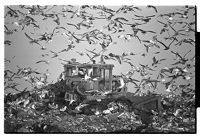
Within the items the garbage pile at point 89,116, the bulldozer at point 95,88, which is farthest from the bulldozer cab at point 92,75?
the garbage pile at point 89,116

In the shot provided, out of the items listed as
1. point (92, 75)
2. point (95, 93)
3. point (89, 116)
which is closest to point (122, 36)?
point (92, 75)

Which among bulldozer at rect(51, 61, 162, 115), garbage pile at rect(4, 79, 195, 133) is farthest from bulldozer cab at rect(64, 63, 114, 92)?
garbage pile at rect(4, 79, 195, 133)

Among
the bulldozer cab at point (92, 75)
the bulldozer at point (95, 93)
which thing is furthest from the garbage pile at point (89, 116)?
the bulldozer cab at point (92, 75)

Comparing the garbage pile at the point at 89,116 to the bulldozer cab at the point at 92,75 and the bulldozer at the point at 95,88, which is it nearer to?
the bulldozer at the point at 95,88

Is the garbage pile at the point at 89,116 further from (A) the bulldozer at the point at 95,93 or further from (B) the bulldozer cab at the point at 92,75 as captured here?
(B) the bulldozer cab at the point at 92,75

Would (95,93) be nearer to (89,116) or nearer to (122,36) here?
(89,116)

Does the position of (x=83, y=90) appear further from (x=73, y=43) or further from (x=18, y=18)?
(x=18, y=18)

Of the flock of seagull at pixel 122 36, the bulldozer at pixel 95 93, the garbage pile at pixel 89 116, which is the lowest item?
the garbage pile at pixel 89 116

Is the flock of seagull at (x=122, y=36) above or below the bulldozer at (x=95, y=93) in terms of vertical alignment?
above
